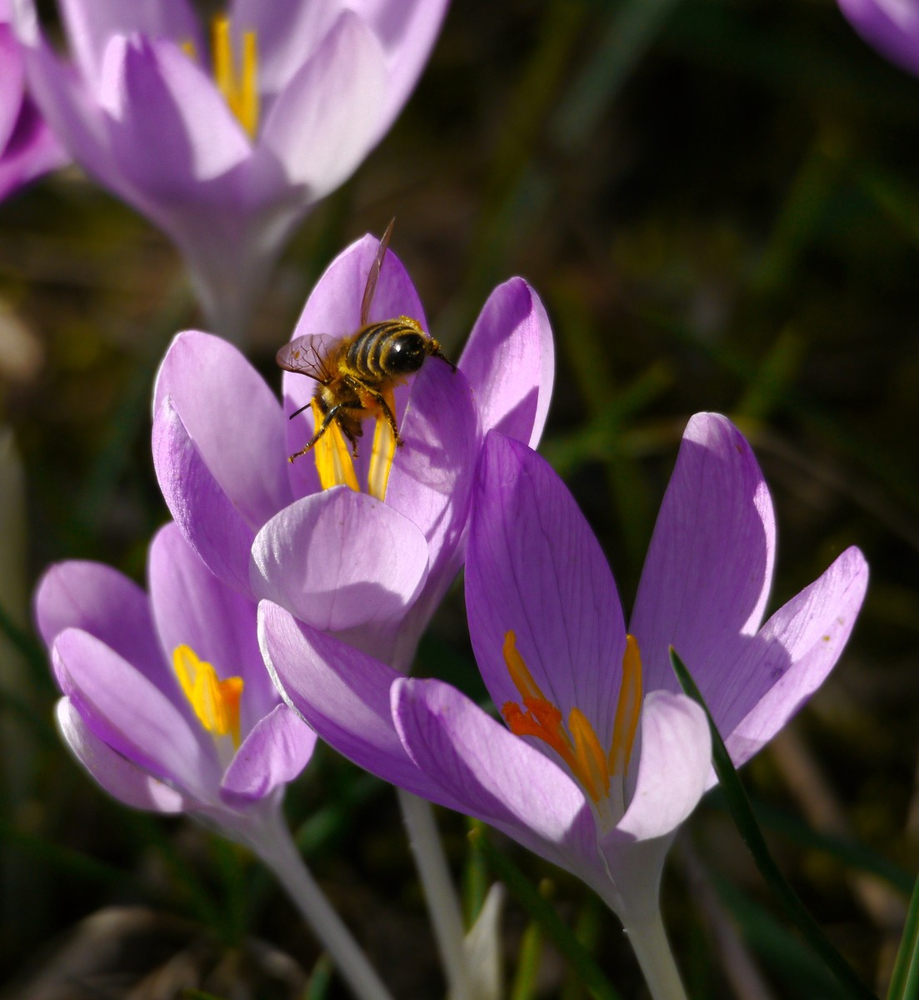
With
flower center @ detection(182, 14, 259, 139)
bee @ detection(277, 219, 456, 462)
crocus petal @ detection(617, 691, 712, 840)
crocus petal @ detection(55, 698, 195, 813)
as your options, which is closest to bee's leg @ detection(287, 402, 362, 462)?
bee @ detection(277, 219, 456, 462)

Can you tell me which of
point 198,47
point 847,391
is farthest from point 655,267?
point 198,47

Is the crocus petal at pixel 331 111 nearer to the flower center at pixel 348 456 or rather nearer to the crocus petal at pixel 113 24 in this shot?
the crocus petal at pixel 113 24

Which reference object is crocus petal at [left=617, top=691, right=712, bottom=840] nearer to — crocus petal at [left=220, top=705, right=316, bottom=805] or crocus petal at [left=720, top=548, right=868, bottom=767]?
crocus petal at [left=720, top=548, right=868, bottom=767]

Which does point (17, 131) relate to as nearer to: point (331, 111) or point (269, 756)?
point (331, 111)

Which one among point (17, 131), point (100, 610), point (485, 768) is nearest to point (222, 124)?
point (17, 131)

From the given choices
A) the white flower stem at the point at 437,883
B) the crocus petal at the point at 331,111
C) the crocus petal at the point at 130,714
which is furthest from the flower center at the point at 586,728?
the crocus petal at the point at 331,111

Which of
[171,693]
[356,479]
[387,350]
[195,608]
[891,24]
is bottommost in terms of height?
[171,693]

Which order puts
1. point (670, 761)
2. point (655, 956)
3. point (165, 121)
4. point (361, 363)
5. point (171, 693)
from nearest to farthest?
point (670, 761)
point (655, 956)
point (361, 363)
point (171, 693)
point (165, 121)

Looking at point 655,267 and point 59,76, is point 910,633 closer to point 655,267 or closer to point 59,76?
point 655,267
